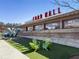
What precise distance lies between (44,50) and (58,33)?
209 inches

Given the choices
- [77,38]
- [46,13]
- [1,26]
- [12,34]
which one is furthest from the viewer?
[1,26]

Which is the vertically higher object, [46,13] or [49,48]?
[46,13]

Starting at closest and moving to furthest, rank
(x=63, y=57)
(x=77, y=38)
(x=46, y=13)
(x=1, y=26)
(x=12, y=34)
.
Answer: (x=63, y=57), (x=77, y=38), (x=46, y=13), (x=12, y=34), (x=1, y=26)

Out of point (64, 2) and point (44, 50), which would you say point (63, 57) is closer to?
point (44, 50)

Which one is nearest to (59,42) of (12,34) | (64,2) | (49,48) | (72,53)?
(49,48)

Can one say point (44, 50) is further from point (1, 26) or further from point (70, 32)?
point (1, 26)

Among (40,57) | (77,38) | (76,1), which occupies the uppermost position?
(76,1)

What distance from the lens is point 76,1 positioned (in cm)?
754

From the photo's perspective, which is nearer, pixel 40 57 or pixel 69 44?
pixel 40 57

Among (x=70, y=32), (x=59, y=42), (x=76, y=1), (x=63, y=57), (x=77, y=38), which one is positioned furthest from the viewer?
(x=59, y=42)

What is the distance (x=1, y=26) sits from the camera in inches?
2470

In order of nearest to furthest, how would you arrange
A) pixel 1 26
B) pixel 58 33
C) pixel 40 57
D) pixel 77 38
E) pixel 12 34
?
pixel 40 57, pixel 77 38, pixel 58 33, pixel 12 34, pixel 1 26

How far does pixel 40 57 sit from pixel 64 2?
5472 millimetres

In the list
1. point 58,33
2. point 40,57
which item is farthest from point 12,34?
point 40,57
